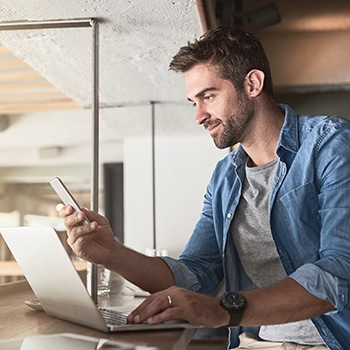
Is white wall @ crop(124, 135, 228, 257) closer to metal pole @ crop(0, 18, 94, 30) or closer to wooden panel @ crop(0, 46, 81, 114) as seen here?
wooden panel @ crop(0, 46, 81, 114)

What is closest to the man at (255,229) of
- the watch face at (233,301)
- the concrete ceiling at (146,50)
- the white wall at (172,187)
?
the watch face at (233,301)

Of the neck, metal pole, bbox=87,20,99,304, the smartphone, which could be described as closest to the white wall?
metal pole, bbox=87,20,99,304

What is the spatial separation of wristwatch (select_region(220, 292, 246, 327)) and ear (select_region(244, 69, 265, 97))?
66 cm

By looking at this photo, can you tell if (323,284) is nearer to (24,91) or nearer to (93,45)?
(93,45)

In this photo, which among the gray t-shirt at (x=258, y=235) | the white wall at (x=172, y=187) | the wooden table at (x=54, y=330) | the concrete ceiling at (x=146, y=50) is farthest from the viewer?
the white wall at (x=172, y=187)

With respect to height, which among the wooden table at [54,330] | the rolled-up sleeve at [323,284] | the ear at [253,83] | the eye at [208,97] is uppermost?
the ear at [253,83]

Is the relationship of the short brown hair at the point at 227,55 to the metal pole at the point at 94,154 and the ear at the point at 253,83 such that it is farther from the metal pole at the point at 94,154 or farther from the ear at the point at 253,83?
the metal pole at the point at 94,154

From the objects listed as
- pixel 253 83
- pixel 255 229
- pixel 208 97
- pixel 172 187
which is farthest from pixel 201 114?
pixel 172 187

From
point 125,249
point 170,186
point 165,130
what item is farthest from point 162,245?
point 125,249

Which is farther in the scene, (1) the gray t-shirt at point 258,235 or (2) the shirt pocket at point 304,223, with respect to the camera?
(1) the gray t-shirt at point 258,235

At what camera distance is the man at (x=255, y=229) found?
1.22 metres

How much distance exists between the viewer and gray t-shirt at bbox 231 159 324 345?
1.59 metres

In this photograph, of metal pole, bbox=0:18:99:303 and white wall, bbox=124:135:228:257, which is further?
white wall, bbox=124:135:228:257

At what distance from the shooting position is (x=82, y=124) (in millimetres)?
5465
